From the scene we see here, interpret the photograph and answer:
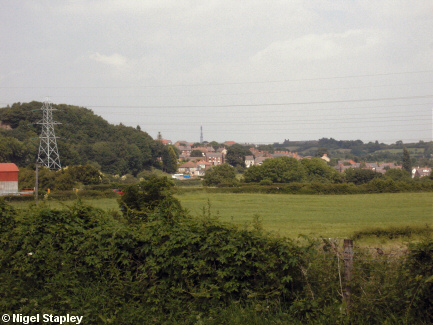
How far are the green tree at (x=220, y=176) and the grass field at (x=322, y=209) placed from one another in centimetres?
595

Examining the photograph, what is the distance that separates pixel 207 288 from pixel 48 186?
44.7m

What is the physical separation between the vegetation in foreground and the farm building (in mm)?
36958

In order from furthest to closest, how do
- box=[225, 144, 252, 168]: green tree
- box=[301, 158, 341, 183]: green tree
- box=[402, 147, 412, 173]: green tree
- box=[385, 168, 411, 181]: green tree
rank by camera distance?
box=[225, 144, 252, 168]: green tree
box=[301, 158, 341, 183]: green tree
box=[402, 147, 412, 173]: green tree
box=[385, 168, 411, 181]: green tree

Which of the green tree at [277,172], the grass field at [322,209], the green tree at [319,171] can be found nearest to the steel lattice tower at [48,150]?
the grass field at [322,209]

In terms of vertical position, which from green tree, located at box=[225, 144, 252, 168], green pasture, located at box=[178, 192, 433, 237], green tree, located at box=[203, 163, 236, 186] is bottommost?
→ green pasture, located at box=[178, 192, 433, 237]

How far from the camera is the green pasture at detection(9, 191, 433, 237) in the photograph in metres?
23.0

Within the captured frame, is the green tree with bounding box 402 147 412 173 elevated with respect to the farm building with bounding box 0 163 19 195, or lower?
elevated

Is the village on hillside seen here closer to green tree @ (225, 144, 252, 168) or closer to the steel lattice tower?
green tree @ (225, 144, 252, 168)

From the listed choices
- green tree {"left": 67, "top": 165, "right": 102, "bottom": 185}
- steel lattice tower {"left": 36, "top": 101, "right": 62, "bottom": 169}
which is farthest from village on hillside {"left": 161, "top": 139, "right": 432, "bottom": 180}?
steel lattice tower {"left": 36, "top": 101, "right": 62, "bottom": 169}

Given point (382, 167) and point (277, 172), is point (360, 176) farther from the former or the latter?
point (277, 172)

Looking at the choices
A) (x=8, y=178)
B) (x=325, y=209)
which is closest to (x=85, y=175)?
(x=8, y=178)

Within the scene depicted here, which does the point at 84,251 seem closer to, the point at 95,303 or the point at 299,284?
the point at 95,303

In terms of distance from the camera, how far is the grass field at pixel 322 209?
→ 22.9 metres

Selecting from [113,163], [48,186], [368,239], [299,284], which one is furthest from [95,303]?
[113,163]
